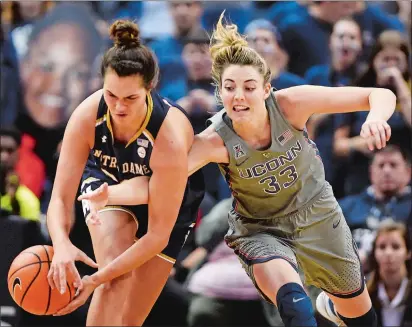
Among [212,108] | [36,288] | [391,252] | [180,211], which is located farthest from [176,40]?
[36,288]

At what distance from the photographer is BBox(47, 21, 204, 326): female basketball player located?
3557mm

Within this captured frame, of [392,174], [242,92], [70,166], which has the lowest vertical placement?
[392,174]

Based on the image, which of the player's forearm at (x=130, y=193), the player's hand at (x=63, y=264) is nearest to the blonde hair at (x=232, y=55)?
the player's forearm at (x=130, y=193)

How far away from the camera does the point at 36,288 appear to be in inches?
146

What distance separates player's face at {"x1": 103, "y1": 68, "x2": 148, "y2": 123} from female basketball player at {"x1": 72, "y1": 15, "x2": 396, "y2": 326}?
391 mm

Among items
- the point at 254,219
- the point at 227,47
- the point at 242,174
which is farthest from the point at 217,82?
the point at 254,219

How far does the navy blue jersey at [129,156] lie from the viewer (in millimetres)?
3727

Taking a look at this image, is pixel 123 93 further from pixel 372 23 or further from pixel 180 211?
pixel 372 23

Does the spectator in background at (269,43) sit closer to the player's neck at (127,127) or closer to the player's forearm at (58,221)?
the player's neck at (127,127)

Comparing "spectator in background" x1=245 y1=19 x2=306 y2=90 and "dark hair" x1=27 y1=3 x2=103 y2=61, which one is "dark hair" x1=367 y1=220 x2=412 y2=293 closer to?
"spectator in background" x1=245 y1=19 x2=306 y2=90

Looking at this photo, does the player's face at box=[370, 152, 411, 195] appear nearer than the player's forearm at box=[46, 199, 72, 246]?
No

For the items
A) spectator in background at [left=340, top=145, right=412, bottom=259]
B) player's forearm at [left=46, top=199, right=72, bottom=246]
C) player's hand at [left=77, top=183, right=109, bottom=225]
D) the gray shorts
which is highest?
player's hand at [left=77, top=183, right=109, bottom=225]

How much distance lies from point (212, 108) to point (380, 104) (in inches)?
117

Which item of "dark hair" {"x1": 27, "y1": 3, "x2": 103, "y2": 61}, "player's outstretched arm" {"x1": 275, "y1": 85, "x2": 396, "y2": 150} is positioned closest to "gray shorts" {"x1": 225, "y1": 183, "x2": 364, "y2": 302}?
"player's outstretched arm" {"x1": 275, "y1": 85, "x2": 396, "y2": 150}
